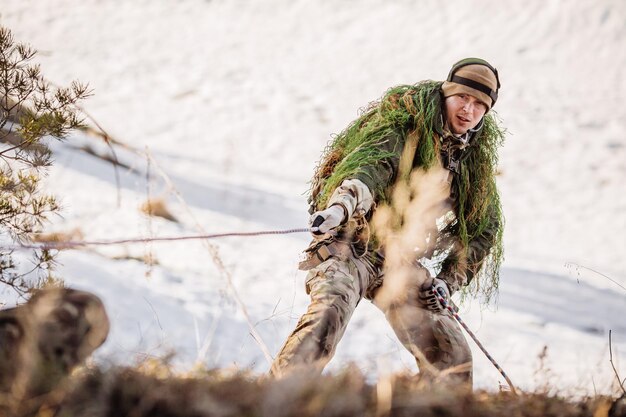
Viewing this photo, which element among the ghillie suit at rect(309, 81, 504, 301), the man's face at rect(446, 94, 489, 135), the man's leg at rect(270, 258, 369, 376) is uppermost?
the man's face at rect(446, 94, 489, 135)

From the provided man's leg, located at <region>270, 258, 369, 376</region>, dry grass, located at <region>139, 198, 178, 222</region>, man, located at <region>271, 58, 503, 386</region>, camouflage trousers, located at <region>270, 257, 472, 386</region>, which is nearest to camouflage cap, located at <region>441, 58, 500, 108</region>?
man, located at <region>271, 58, 503, 386</region>

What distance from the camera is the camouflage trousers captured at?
231cm

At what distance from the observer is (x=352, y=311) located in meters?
2.67

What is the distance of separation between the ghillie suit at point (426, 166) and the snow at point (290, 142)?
95.0 inches

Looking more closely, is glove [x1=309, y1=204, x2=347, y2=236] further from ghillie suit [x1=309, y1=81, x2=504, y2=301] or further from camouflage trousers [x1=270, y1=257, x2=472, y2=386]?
ghillie suit [x1=309, y1=81, x2=504, y2=301]

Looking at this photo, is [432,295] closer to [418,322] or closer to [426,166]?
[418,322]

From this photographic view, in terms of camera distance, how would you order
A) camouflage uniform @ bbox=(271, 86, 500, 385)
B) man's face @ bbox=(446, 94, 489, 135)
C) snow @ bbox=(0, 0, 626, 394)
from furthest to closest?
snow @ bbox=(0, 0, 626, 394), man's face @ bbox=(446, 94, 489, 135), camouflage uniform @ bbox=(271, 86, 500, 385)

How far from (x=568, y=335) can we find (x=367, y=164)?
226 inches

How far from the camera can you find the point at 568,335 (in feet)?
25.2

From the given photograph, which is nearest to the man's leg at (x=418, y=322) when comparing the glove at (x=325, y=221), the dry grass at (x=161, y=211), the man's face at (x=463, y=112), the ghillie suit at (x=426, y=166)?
the ghillie suit at (x=426, y=166)

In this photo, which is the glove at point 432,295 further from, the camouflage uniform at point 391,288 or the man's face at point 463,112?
the man's face at point 463,112

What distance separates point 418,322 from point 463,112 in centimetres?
112

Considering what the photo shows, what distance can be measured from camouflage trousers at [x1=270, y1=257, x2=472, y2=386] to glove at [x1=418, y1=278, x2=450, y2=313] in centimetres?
3

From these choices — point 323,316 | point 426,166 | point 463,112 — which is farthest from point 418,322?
point 463,112
